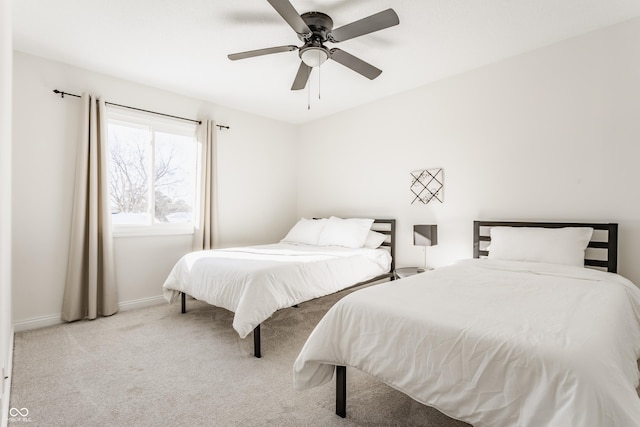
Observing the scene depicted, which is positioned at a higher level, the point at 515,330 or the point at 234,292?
the point at 515,330

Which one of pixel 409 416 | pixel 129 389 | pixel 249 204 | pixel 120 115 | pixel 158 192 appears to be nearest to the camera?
pixel 409 416

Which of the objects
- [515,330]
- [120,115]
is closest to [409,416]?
[515,330]

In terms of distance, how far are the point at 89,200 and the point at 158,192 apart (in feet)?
2.56

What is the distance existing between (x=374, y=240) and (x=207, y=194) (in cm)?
220

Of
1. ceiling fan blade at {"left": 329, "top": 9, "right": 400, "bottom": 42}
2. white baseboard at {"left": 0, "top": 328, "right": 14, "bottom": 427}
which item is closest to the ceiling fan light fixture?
ceiling fan blade at {"left": 329, "top": 9, "right": 400, "bottom": 42}

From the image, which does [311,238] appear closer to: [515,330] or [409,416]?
[409,416]

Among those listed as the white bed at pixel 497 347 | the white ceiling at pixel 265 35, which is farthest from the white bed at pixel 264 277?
the white ceiling at pixel 265 35

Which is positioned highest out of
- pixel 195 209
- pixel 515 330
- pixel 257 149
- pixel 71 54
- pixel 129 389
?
pixel 71 54

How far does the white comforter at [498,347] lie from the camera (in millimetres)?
992

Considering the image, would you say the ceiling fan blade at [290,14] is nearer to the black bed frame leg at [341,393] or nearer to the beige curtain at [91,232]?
the black bed frame leg at [341,393]

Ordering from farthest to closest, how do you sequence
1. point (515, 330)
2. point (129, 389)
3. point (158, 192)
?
point (158, 192), point (129, 389), point (515, 330)

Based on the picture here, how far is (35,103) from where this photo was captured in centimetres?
296

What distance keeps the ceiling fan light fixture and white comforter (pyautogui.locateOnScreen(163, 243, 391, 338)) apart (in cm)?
165

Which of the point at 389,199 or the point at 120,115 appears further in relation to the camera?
the point at 389,199
